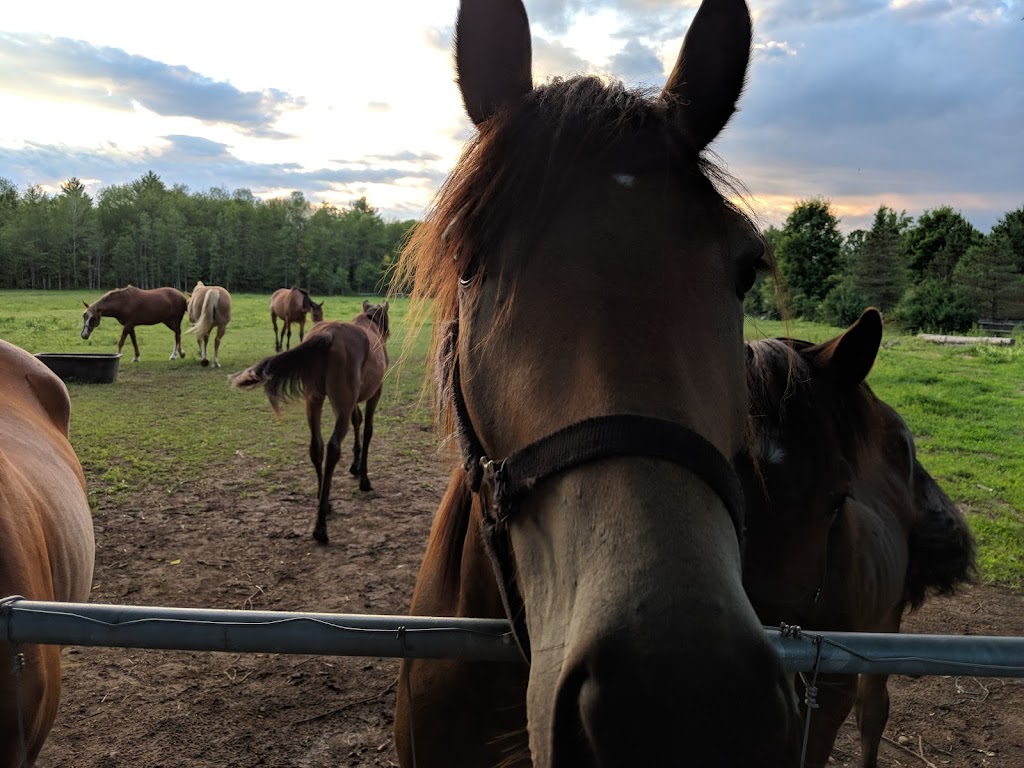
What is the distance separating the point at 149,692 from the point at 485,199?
4.14 metres

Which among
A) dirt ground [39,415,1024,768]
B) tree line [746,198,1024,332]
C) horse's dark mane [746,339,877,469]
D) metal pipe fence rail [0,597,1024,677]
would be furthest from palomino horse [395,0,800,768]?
tree line [746,198,1024,332]

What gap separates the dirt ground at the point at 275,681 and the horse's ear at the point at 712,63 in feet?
11.7

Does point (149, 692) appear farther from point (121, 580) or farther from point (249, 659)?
point (121, 580)

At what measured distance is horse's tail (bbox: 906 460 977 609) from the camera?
3.57 m

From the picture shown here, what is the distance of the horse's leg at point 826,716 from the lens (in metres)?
2.24

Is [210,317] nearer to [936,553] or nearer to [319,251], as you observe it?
[936,553]

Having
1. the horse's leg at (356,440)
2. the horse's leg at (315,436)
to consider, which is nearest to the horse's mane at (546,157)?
the horse's leg at (315,436)

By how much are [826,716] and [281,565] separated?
4.69 m

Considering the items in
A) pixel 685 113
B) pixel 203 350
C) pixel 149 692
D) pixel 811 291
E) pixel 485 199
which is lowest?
pixel 149 692

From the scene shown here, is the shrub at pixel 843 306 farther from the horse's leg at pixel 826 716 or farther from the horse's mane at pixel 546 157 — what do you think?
the horse's mane at pixel 546 157

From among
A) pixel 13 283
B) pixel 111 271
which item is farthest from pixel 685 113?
pixel 111 271

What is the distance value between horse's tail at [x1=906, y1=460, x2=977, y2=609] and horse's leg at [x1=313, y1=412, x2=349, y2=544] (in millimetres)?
5031

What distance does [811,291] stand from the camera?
42.4 meters

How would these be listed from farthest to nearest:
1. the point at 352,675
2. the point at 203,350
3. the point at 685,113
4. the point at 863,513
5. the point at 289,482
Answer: the point at 203,350 → the point at 289,482 → the point at 352,675 → the point at 863,513 → the point at 685,113
